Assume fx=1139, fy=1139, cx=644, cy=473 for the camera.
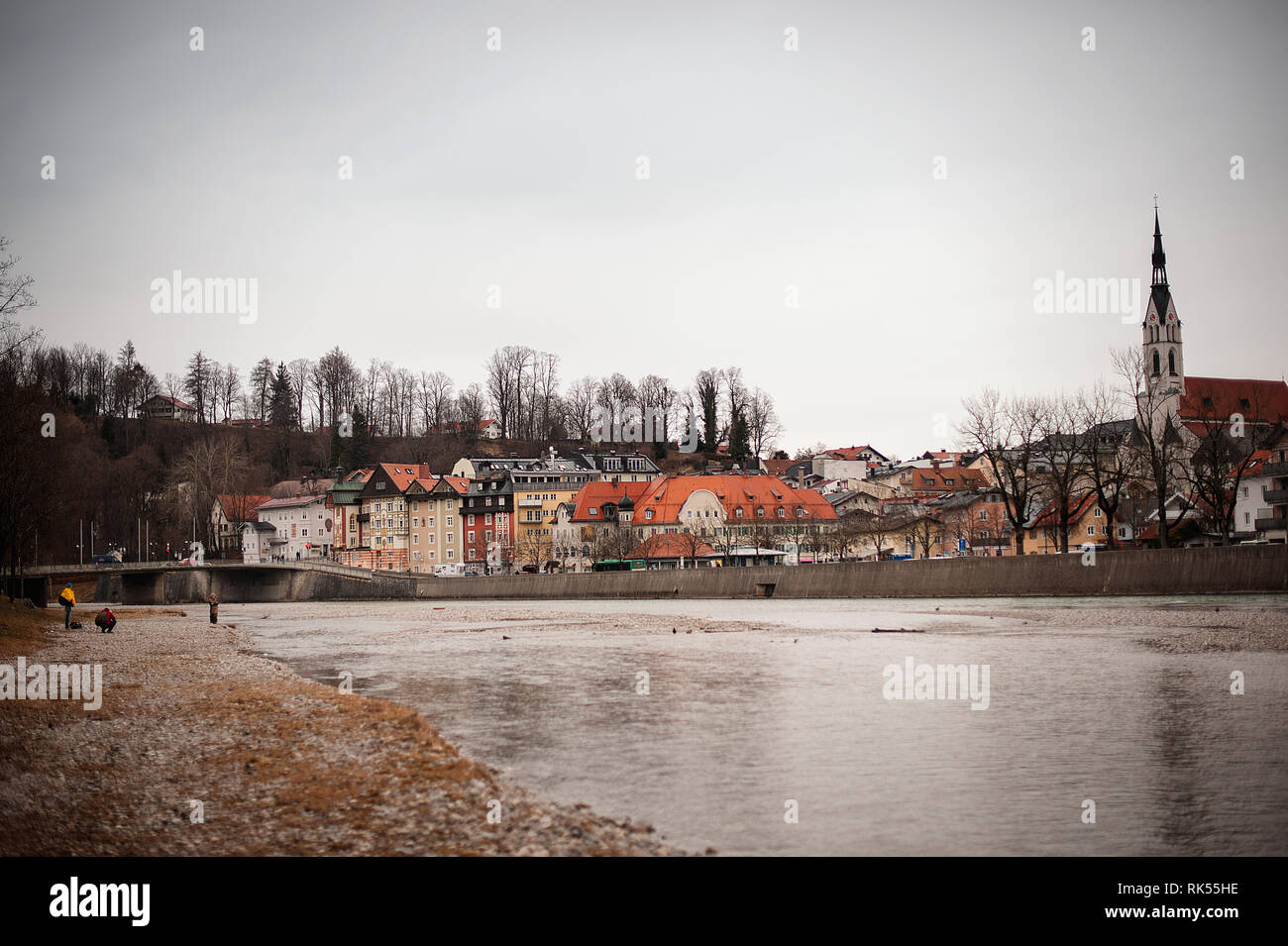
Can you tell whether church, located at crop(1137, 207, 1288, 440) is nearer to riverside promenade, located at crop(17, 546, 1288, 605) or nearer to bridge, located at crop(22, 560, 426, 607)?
riverside promenade, located at crop(17, 546, 1288, 605)

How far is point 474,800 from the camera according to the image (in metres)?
14.3

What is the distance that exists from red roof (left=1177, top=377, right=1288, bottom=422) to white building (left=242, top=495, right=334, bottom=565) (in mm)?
111266

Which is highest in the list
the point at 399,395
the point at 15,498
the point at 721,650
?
the point at 399,395

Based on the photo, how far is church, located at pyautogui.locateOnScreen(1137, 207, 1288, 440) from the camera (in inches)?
4697

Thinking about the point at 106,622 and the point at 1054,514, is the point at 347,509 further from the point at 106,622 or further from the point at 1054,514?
the point at 106,622

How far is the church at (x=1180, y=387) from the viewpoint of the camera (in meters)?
119

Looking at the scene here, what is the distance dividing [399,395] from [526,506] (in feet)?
170

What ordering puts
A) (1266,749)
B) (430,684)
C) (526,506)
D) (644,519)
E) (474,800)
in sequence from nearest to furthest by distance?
(474,800), (1266,749), (430,684), (644,519), (526,506)

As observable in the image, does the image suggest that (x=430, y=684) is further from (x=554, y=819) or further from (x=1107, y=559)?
(x=1107, y=559)

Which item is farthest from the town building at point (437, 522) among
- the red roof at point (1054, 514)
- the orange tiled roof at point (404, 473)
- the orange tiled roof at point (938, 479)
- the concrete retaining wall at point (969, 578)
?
the red roof at point (1054, 514)

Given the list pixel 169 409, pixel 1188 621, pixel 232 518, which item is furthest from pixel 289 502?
pixel 1188 621

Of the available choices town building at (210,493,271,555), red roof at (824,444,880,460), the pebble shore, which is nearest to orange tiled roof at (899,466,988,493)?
red roof at (824,444,880,460)
